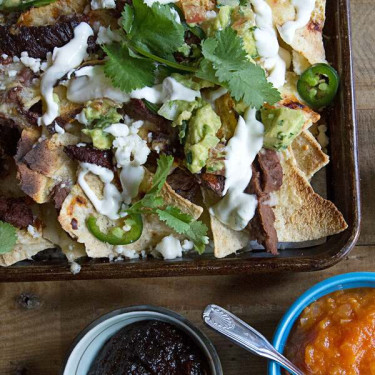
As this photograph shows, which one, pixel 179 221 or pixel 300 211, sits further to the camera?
pixel 300 211

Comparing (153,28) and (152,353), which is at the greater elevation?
(153,28)

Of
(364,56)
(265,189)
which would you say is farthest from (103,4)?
(364,56)

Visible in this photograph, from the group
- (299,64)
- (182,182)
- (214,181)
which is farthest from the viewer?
(299,64)

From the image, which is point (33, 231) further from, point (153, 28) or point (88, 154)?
point (153, 28)

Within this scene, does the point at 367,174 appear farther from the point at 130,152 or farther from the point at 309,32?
the point at 130,152

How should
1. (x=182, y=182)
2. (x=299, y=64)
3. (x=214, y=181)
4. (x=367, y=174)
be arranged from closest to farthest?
(x=214, y=181) < (x=182, y=182) < (x=299, y=64) < (x=367, y=174)

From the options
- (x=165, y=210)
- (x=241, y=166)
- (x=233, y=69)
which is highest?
(x=233, y=69)

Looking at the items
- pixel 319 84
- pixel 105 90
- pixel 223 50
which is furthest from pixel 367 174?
pixel 105 90
